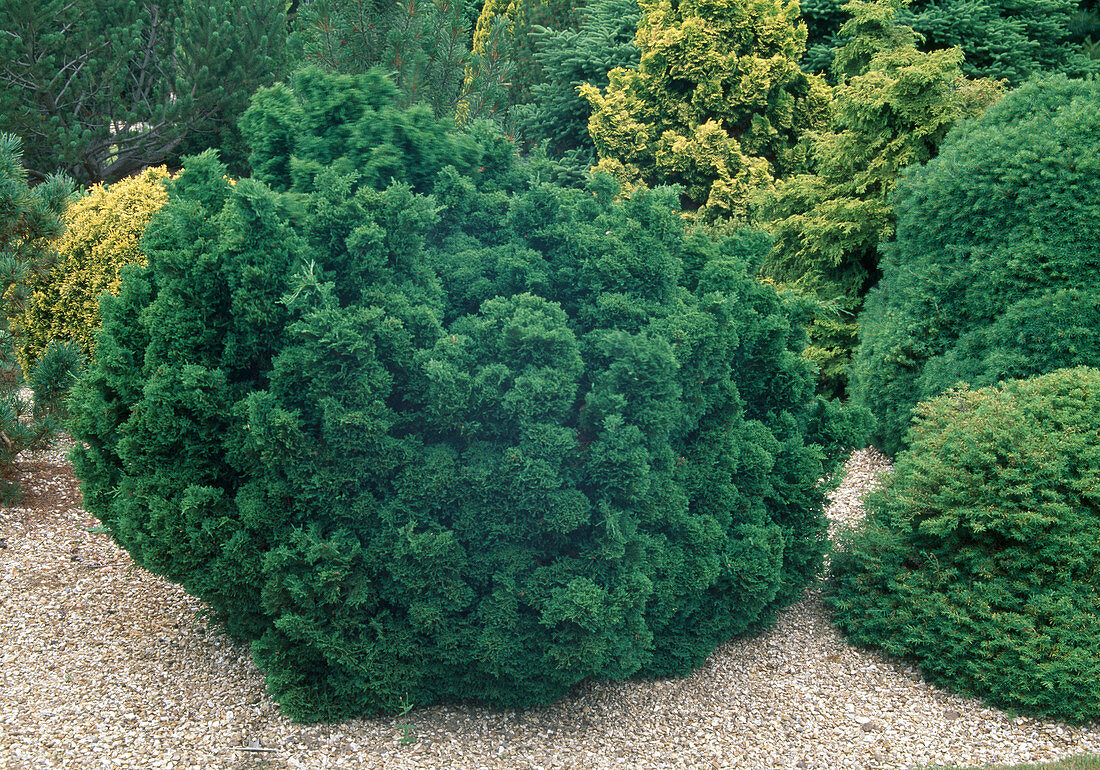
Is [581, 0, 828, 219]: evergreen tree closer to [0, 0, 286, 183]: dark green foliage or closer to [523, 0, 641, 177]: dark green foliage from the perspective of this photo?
[523, 0, 641, 177]: dark green foliage

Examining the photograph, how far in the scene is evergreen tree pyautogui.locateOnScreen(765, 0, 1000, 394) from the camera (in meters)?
8.05

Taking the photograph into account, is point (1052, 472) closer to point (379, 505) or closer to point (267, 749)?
A: point (379, 505)

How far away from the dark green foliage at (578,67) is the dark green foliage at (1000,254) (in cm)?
563

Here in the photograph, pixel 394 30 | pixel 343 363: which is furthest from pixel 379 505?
pixel 394 30

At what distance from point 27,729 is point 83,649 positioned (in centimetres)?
78

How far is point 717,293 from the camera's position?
174 inches

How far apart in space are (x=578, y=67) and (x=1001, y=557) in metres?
9.63

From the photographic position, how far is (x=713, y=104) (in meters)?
9.77

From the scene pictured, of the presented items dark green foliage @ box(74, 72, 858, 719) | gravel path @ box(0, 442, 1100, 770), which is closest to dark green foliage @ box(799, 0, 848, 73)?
dark green foliage @ box(74, 72, 858, 719)

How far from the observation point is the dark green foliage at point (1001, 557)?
174 inches

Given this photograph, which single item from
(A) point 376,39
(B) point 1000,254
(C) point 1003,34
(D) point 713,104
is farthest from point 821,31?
(A) point 376,39

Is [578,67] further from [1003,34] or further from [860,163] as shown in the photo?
[1003,34]

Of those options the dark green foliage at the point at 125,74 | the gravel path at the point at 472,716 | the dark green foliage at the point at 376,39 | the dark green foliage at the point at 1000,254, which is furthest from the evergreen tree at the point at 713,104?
the gravel path at the point at 472,716

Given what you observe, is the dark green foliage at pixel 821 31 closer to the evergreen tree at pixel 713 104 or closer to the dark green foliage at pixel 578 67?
the evergreen tree at pixel 713 104
